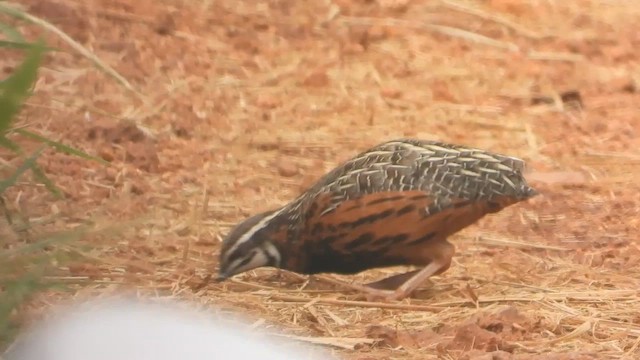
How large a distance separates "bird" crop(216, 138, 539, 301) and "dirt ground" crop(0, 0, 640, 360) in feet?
0.38

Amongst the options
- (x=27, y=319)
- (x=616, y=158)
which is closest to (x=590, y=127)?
(x=616, y=158)

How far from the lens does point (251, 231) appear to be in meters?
4.63

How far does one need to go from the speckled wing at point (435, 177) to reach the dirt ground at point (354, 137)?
1.20 ft

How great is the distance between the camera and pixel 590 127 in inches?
257

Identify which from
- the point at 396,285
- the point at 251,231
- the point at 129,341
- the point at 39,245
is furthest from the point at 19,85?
the point at 396,285

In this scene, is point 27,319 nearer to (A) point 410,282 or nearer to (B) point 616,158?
(A) point 410,282

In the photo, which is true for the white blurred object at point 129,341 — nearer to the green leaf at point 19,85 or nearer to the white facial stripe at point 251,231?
the green leaf at point 19,85

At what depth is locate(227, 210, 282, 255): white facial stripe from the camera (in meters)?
4.52

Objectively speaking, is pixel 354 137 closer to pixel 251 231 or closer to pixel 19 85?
pixel 251 231

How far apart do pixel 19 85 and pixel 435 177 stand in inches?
80.2

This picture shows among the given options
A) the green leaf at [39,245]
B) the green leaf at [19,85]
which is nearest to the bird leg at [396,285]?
the green leaf at [39,245]

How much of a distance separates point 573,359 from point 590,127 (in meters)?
3.06

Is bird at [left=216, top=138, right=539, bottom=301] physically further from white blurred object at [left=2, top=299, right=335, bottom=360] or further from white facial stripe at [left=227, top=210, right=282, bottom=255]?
white blurred object at [left=2, top=299, right=335, bottom=360]

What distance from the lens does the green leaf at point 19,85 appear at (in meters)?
2.62
